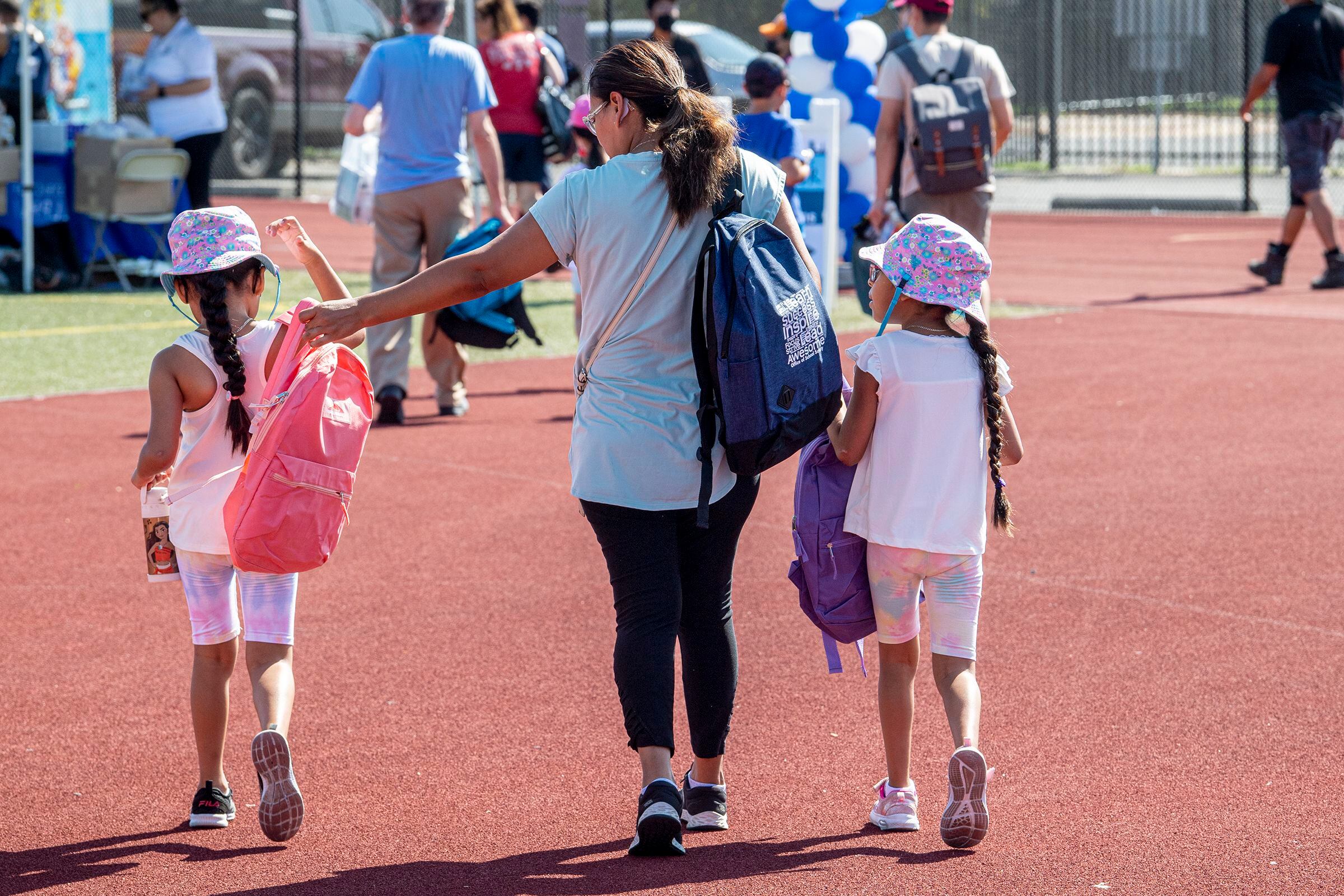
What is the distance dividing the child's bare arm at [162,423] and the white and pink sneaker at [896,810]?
1.74 meters

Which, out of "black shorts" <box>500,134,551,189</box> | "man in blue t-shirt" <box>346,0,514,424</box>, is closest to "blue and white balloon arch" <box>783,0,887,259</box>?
"black shorts" <box>500,134,551,189</box>

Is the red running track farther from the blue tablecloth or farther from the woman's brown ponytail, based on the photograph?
the blue tablecloth

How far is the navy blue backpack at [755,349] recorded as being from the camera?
3447 mm

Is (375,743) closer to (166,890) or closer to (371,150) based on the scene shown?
(166,890)

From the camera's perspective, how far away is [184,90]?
44.1 feet

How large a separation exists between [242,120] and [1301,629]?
20.1 m

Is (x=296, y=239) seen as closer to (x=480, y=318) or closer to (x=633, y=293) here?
(x=633, y=293)

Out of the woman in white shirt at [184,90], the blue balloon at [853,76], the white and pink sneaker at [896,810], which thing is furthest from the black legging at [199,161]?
the white and pink sneaker at [896,810]

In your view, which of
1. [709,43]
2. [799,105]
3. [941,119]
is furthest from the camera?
[709,43]

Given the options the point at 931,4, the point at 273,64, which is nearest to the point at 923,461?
the point at 931,4

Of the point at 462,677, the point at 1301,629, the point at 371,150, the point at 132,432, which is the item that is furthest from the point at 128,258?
the point at 1301,629

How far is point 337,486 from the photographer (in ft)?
12.1

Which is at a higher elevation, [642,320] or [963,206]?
[963,206]

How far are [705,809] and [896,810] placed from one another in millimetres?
425
